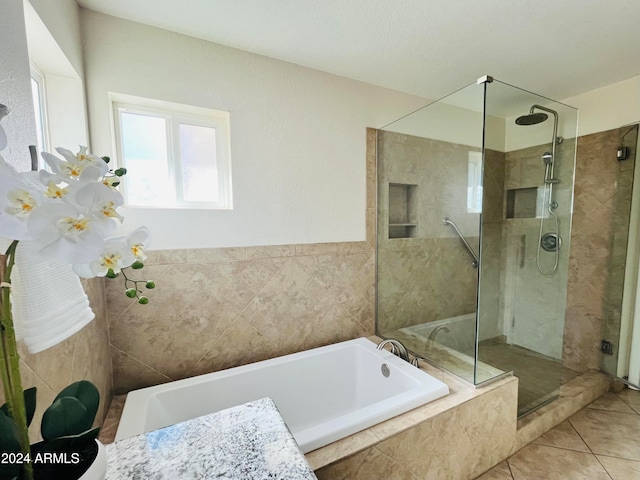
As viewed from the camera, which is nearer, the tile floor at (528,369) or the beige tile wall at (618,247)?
the tile floor at (528,369)

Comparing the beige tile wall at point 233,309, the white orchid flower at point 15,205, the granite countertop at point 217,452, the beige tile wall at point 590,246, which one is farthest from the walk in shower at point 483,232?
the white orchid flower at point 15,205

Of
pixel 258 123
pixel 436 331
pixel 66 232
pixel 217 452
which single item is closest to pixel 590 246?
pixel 436 331

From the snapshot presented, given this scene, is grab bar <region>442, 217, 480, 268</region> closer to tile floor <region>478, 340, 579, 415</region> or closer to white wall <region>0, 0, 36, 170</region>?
tile floor <region>478, 340, 579, 415</region>

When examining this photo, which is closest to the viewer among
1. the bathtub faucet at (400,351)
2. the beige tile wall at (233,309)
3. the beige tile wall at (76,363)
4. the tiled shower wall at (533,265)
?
the beige tile wall at (76,363)

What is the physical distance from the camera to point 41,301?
56cm

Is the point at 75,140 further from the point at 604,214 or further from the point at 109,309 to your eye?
the point at 604,214

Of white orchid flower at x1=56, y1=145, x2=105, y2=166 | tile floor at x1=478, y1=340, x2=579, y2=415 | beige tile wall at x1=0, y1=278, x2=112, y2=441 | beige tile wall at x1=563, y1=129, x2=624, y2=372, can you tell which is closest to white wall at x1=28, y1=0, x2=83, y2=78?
white orchid flower at x1=56, y1=145, x2=105, y2=166

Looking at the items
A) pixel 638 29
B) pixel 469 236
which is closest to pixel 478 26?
pixel 638 29

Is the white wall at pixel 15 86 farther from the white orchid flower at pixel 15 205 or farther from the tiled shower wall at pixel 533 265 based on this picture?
the tiled shower wall at pixel 533 265

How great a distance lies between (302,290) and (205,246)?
701mm

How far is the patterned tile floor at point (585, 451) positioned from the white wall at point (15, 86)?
238cm

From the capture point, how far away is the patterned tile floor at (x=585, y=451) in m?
1.47

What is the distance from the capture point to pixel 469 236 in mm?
1960

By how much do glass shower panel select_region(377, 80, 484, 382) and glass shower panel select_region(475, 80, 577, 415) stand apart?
0.20 metres
